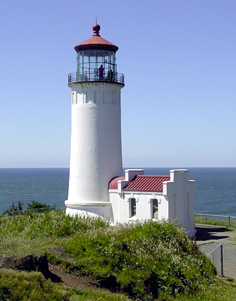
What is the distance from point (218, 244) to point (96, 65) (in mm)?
10254

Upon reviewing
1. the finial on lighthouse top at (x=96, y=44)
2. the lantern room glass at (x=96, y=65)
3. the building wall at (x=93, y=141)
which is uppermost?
the finial on lighthouse top at (x=96, y=44)

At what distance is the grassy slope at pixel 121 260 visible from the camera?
1180cm

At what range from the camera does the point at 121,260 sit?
13625 millimetres

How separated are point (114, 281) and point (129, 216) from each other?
9.87 m

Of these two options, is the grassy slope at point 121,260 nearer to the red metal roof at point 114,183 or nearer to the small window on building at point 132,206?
the small window on building at point 132,206

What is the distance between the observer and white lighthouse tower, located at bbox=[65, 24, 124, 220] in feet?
76.9

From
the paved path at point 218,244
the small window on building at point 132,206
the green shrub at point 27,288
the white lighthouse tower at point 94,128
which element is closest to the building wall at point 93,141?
the white lighthouse tower at point 94,128

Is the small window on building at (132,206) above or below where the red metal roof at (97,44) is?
below

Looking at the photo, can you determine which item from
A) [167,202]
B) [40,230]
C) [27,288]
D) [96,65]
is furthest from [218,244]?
[27,288]

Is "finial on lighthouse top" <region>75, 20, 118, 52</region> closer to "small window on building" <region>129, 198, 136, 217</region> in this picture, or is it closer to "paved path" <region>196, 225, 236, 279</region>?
"small window on building" <region>129, 198, 136, 217</region>

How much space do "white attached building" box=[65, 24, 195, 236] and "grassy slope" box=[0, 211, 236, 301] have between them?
608 centimetres

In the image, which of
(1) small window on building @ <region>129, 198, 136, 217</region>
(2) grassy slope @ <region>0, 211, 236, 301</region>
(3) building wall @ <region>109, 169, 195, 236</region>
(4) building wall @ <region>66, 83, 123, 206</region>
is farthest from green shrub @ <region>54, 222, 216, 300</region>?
(4) building wall @ <region>66, 83, 123, 206</region>

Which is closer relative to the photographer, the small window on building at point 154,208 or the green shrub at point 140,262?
Answer: the green shrub at point 140,262

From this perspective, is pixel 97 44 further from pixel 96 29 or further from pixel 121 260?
pixel 121 260
